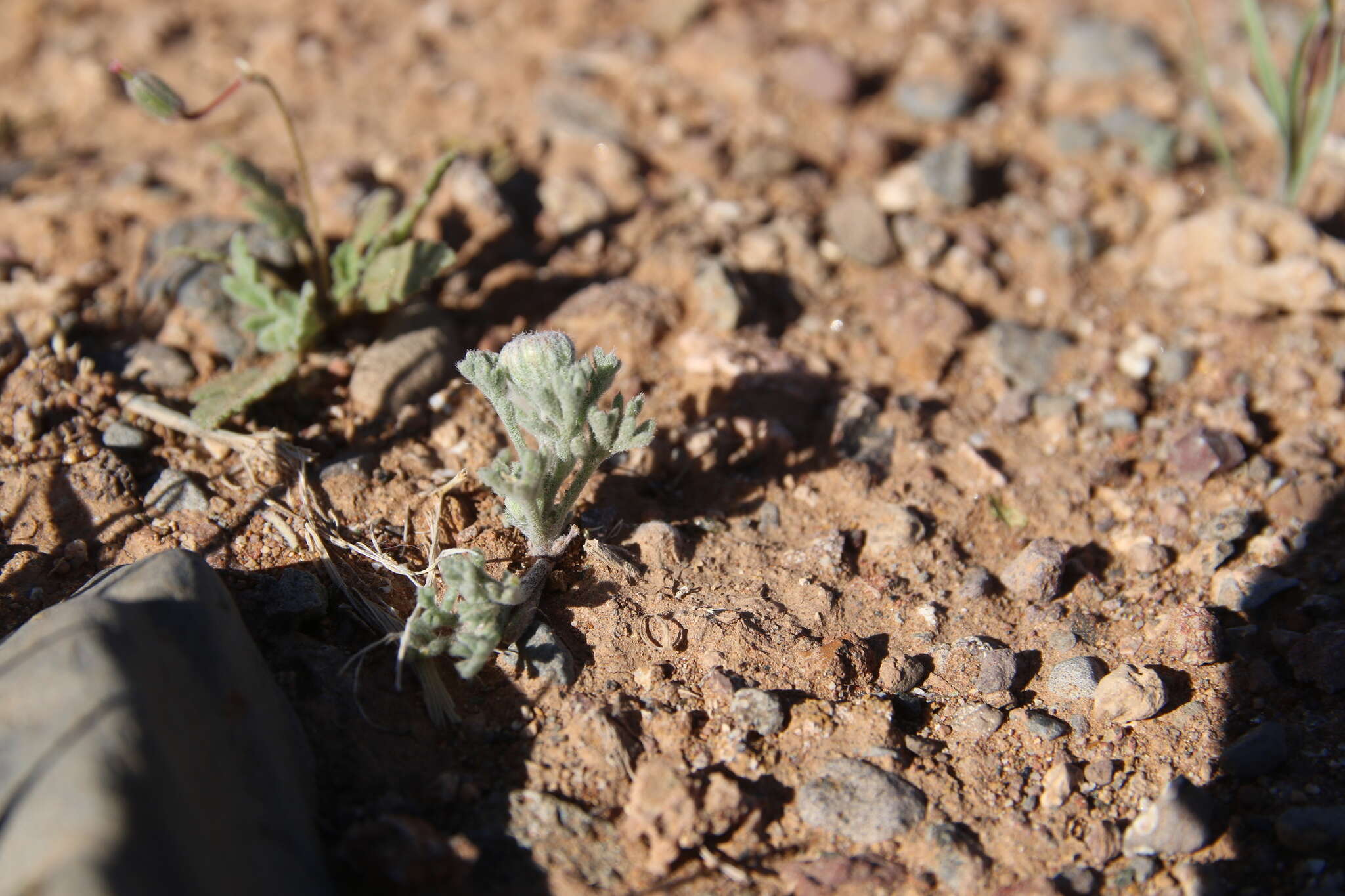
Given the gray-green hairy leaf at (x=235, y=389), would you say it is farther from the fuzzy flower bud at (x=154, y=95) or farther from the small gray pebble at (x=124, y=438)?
the fuzzy flower bud at (x=154, y=95)

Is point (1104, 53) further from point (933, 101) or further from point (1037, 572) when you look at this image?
point (1037, 572)

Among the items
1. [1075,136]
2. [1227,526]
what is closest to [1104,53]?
[1075,136]

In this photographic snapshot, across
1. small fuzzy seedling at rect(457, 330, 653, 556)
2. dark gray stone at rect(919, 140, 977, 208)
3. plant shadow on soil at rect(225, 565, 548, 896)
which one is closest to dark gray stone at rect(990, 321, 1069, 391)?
dark gray stone at rect(919, 140, 977, 208)

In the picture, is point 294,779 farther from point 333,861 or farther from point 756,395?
point 756,395

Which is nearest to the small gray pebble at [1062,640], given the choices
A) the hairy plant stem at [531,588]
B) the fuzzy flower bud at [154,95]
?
the hairy plant stem at [531,588]

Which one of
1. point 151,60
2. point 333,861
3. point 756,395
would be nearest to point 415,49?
point 151,60

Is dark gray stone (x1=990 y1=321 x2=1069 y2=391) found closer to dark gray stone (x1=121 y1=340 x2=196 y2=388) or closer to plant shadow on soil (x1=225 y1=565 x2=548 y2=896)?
plant shadow on soil (x1=225 y1=565 x2=548 y2=896)
